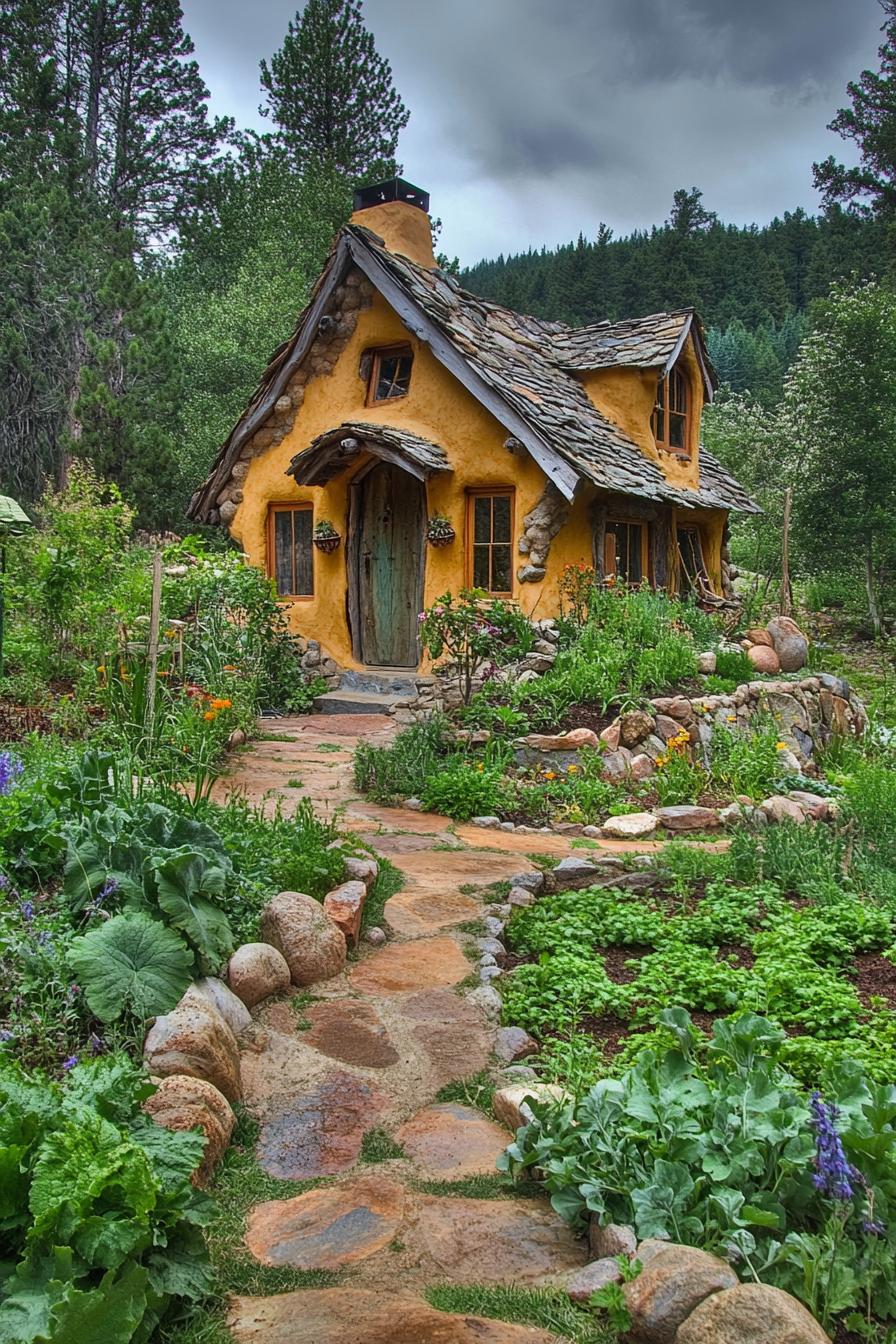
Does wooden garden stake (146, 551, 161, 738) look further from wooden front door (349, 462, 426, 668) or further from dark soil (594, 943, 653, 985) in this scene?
wooden front door (349, 462, 426, 668)

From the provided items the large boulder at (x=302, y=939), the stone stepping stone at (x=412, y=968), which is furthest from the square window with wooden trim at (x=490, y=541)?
the large boulder at (x=302, y=939)

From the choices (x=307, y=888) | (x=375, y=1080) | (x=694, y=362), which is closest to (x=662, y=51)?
(x=694, y=362)

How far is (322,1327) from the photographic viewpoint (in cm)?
219

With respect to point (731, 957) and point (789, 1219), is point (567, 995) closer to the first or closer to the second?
point (731, 957)

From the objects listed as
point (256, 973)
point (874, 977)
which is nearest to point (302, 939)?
point (256, 973)

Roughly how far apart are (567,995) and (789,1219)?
5.43 feet

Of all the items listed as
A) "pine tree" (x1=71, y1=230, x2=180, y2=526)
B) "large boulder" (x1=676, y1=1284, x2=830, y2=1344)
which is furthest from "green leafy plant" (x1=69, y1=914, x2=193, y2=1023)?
"pine tree" (x1=71, y1=230, x2=180, y2=526)

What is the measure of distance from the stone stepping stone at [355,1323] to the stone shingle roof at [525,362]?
30.4 ft

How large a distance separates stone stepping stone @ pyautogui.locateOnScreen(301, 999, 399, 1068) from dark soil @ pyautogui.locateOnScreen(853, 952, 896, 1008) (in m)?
1.90

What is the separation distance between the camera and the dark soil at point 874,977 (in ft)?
13.0

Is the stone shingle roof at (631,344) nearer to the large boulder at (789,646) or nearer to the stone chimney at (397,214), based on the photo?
the stone chimney at (397,214)

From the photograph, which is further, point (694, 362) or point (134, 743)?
point (694, 362)

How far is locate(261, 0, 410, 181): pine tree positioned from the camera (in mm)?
28656

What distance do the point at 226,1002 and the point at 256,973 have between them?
0.26 m
